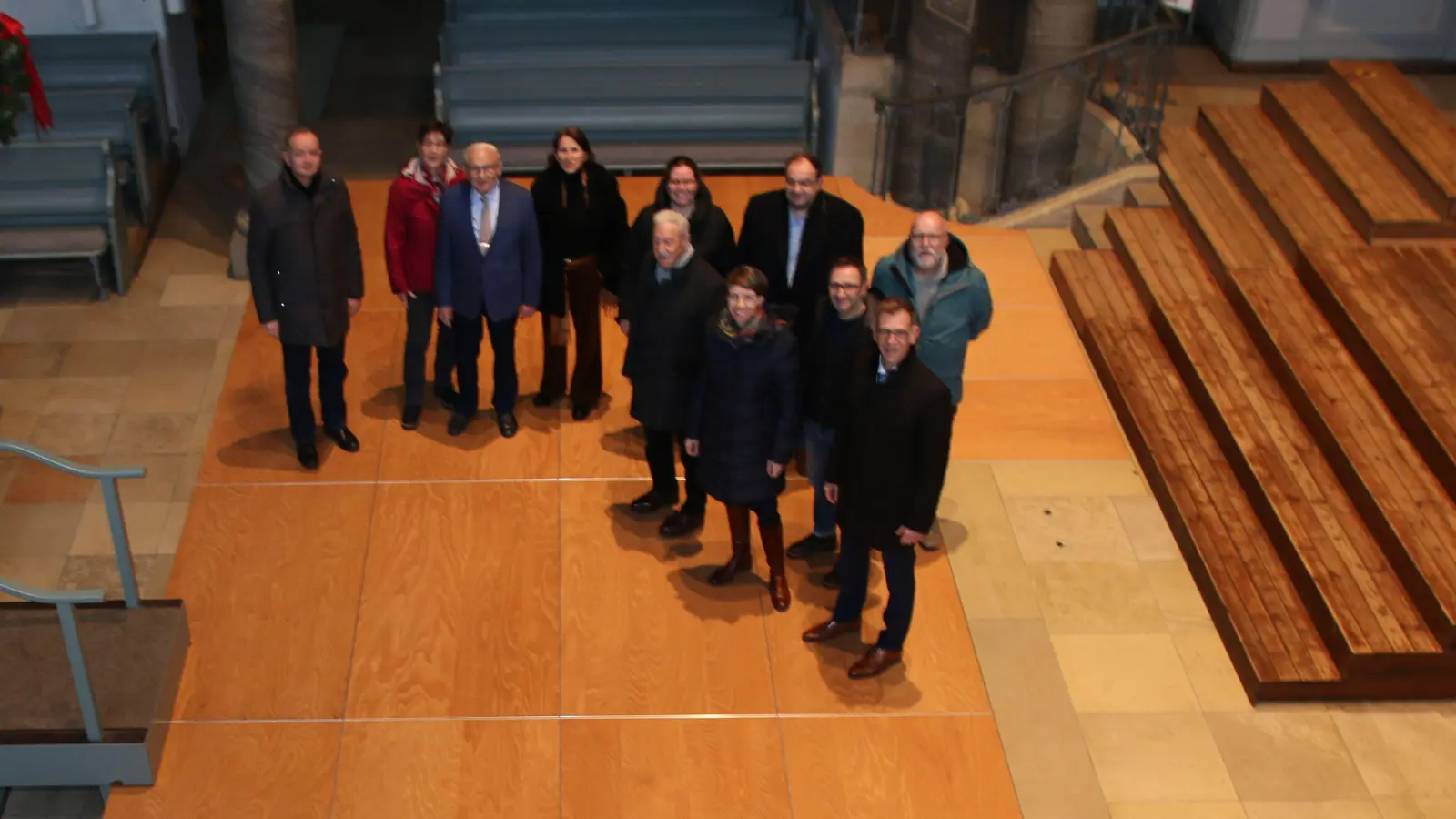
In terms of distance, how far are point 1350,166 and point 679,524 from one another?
445 cm

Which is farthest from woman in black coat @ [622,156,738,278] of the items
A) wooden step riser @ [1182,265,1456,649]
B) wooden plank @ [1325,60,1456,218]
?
wooden plank @ [1325,60,1456,218]


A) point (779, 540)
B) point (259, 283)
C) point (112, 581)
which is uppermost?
point (259, 283)

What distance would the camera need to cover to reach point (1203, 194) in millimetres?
8516

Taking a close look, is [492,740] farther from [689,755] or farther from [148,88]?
[148,88]

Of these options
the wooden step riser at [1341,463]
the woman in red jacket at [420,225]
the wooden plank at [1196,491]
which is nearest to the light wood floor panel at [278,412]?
the woman in red jacket at [420,225]

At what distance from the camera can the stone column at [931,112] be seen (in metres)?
9.24

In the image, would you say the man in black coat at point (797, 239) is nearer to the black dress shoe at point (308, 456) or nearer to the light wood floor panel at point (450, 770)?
the light wood floor panel at point (450, 770)

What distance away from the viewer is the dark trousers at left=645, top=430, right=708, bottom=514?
6.21 meters

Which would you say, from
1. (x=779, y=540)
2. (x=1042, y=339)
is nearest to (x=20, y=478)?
(x=779, y=540)

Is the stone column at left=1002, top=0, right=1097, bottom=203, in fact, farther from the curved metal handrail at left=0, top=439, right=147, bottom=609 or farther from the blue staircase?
the curved metal handrail at left=0, top=439, right=147, bottom=609

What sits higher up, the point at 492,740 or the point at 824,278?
the point at 824,278

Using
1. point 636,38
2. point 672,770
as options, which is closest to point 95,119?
point 636,38

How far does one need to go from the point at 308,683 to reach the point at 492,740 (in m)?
0.77

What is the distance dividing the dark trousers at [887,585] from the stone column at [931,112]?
4331mm
